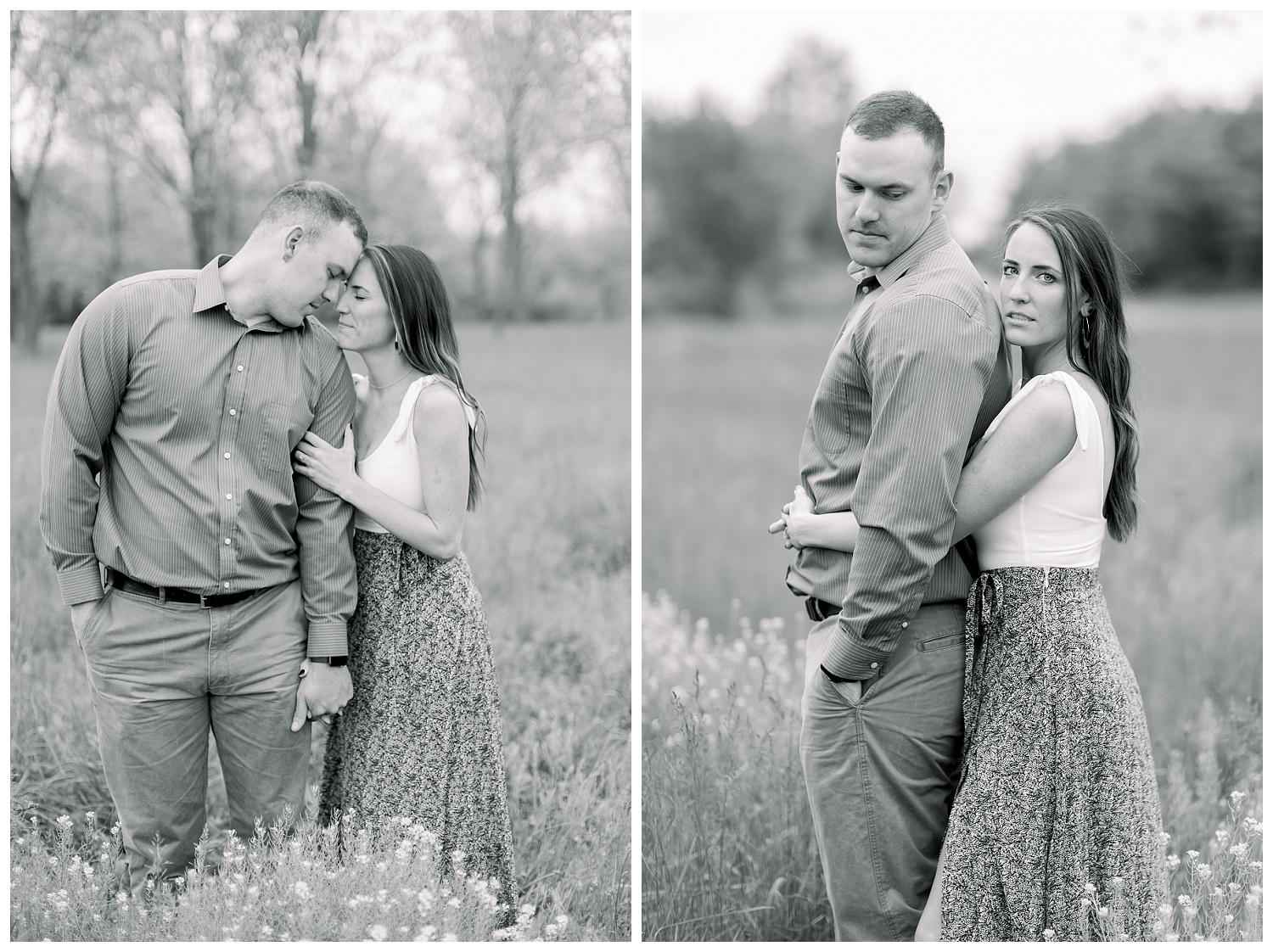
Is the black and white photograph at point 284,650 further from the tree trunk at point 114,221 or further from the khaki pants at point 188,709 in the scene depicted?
the tree trunk at point 114,221

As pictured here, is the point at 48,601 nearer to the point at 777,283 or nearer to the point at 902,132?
the point at 902,132

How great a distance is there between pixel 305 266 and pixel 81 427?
2.34 feet

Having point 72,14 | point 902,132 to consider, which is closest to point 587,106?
point 72,14

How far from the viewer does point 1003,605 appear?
105 inches

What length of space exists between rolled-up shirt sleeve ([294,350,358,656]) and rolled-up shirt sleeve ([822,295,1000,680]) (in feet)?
4.61

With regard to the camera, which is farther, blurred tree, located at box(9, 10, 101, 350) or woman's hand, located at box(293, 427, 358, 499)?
blurred tree, located at box(9, 10, 101, 350)

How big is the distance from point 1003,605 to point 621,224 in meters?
3.66

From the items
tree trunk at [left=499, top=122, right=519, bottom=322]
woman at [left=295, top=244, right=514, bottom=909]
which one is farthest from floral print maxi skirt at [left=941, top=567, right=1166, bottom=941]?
tree trunk at [left=499, top=122, right=519, bottom=322]

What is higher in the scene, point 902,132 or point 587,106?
point 587,106

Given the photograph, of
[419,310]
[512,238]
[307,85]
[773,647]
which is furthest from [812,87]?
[419,310]

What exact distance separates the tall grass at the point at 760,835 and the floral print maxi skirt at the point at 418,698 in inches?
22.9

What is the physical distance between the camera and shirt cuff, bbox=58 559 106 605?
9.87ft

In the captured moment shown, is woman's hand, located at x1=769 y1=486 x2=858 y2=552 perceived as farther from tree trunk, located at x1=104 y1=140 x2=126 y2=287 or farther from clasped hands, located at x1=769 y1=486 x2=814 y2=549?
tree trunk, located at x1=104 y1=140 x2=126 y2=287

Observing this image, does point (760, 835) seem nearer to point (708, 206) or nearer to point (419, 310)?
point (419, 310)
